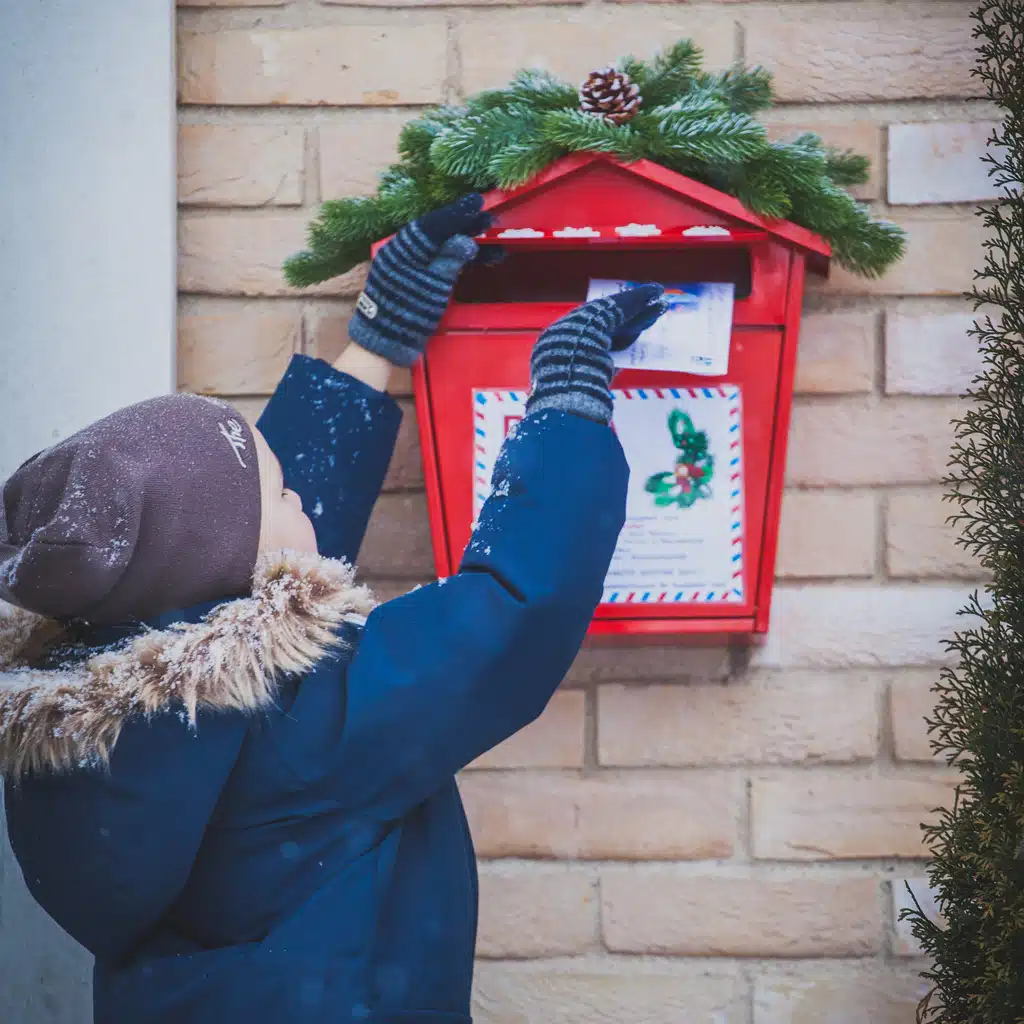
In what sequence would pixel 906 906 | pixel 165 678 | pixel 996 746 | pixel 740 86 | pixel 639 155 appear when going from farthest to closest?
pixel 906 906, pixel 740 86, pixel 639 155, pixel 996 746, pixel 165 678

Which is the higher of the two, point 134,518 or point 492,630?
point 134,518

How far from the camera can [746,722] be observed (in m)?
1.51

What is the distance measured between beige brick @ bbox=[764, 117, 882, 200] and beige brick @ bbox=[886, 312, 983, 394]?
19 centimetres

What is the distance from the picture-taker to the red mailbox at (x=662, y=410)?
1249mm

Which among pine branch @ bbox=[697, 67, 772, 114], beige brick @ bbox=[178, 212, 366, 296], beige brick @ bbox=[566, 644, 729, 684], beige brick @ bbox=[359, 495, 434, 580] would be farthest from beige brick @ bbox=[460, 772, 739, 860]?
pine branch @ bbox=[697, 67, 772, 114]

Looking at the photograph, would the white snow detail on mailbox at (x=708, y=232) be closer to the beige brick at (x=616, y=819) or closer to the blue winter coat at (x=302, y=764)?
the blue winter coat at (x=302, y=764)

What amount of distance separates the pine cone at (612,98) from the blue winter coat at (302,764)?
0.42 metres

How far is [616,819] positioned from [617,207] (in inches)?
33.2

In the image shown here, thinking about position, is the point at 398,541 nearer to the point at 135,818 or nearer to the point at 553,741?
the point at 553,741

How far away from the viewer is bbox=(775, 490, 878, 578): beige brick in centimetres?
151

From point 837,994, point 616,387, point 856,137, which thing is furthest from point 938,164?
point 837,994

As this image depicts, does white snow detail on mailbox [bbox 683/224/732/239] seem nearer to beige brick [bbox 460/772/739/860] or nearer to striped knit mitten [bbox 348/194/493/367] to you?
striped knit mitten [bbox 348/194/493/367]

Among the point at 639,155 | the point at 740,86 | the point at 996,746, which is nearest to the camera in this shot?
the point at 996,746

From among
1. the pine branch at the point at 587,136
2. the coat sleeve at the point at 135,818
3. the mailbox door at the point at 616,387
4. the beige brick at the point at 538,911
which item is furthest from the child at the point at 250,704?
the beige brick at the point at 538,911
